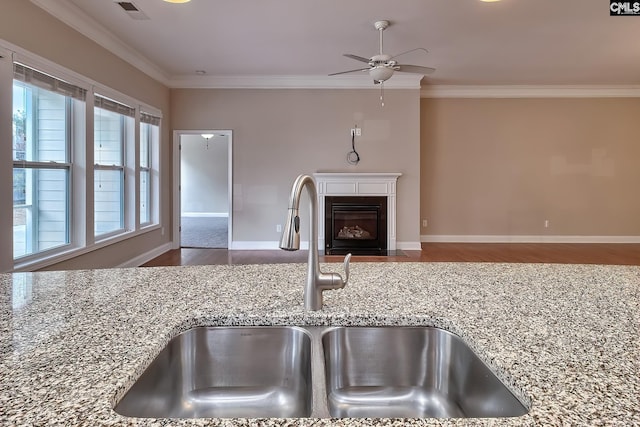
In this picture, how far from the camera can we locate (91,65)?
4.41 m

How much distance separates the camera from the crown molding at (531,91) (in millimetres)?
7148

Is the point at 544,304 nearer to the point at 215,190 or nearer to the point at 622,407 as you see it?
the point at 622,407

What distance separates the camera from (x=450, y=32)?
182 inches

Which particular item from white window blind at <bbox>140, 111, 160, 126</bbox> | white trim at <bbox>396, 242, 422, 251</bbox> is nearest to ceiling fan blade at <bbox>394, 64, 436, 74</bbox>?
white trim at <bbox>396, 242, 422, 251</bbox>

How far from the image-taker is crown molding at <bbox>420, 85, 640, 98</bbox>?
23.5 feet

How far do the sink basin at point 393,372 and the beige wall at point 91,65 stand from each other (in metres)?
3.29

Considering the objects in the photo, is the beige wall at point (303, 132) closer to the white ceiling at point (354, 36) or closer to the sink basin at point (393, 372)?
the white ceiling at point (354, 36)

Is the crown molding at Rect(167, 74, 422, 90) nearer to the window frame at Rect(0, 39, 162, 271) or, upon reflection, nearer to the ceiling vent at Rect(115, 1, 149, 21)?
the window frame at Rect(0, 39, 162, 271)

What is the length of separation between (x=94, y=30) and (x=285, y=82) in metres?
2.93

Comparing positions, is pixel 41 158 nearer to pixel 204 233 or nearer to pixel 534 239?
pixel 204 233

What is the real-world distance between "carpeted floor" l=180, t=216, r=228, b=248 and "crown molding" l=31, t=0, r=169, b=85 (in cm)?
291

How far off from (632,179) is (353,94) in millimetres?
5173

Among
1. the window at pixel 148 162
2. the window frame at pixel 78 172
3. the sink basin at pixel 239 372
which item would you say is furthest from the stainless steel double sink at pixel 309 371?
the window at pixel 148 162

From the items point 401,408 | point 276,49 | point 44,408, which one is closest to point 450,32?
point 276,49
